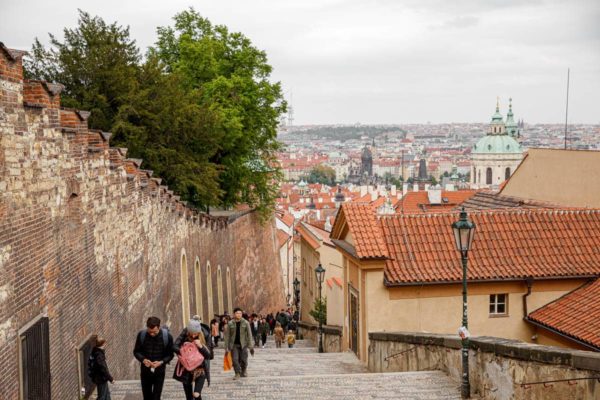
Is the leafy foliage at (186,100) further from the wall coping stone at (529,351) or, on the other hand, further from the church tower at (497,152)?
the church tower at (497,152)

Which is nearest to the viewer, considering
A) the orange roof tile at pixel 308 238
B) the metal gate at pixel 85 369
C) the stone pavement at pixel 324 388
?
the stone pavement at pixel 324 388

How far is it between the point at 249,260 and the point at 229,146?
7.46m

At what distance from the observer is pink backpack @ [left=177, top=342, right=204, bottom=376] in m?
9.62

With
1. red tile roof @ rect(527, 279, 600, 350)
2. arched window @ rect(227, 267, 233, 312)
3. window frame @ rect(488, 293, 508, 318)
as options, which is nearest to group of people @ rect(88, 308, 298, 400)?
red tile roof @ rect(527, 279, 600, 350)

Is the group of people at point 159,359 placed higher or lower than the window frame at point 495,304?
higher

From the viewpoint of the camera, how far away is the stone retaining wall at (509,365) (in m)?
8.41

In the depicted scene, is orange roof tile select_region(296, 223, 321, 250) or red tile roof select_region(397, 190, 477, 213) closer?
orange roof tile select_region(296, 223, 321, 250)

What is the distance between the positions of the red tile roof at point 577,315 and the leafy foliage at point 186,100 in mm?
14441

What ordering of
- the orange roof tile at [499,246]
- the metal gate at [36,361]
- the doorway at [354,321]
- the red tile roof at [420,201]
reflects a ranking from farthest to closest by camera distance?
the red tile roof at [420,201], the doorway at [354,321], the orange roof tile at [499,246], the metal gate at [36,361]

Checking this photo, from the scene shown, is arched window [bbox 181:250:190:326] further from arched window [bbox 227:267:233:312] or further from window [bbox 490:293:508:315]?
window [bbox 490:293:508:315]

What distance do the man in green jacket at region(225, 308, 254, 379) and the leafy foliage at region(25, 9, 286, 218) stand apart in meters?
12.9

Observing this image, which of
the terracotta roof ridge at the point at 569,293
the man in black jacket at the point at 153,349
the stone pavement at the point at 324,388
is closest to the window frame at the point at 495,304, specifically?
the terracotta roof ridge at the point at 569,293

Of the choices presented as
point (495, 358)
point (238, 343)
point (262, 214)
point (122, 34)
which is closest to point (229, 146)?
point (262, 214)

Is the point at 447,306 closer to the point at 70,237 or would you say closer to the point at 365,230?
the point at 365,230
